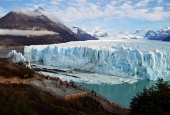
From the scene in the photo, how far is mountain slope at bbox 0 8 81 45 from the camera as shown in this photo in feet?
245

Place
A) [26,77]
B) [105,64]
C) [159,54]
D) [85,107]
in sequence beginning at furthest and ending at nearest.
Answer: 1. [105,64]
2. [159,54]
3. [26,77]
4. [85,107]

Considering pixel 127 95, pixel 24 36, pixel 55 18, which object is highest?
pixel 55 18

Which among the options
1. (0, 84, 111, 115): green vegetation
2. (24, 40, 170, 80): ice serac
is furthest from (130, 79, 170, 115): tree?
(24, 40, 170, 80): ice serac

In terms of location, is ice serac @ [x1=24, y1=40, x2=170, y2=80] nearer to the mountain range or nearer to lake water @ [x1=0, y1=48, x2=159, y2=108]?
lake water @ [x1=0, y1=48, x2=159, y2=108]

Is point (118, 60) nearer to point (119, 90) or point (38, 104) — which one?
point (119, 90)

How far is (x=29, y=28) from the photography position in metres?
84.6

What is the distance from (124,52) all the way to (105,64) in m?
2.19

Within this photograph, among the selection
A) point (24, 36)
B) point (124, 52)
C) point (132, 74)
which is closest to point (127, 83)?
point (132, 74)

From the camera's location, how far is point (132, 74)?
20891 mm

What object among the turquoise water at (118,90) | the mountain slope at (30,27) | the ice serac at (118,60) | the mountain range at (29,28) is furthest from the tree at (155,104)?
the mountain slope at (30,27)

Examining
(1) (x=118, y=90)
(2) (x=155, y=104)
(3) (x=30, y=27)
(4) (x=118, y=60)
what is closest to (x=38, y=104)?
(2) (x=155, y=104)

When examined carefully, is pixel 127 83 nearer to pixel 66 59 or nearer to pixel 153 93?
pixel 66 59

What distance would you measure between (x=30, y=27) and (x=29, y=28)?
3.50 feet

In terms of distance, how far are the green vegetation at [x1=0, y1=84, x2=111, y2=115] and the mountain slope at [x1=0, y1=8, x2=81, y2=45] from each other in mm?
64615
